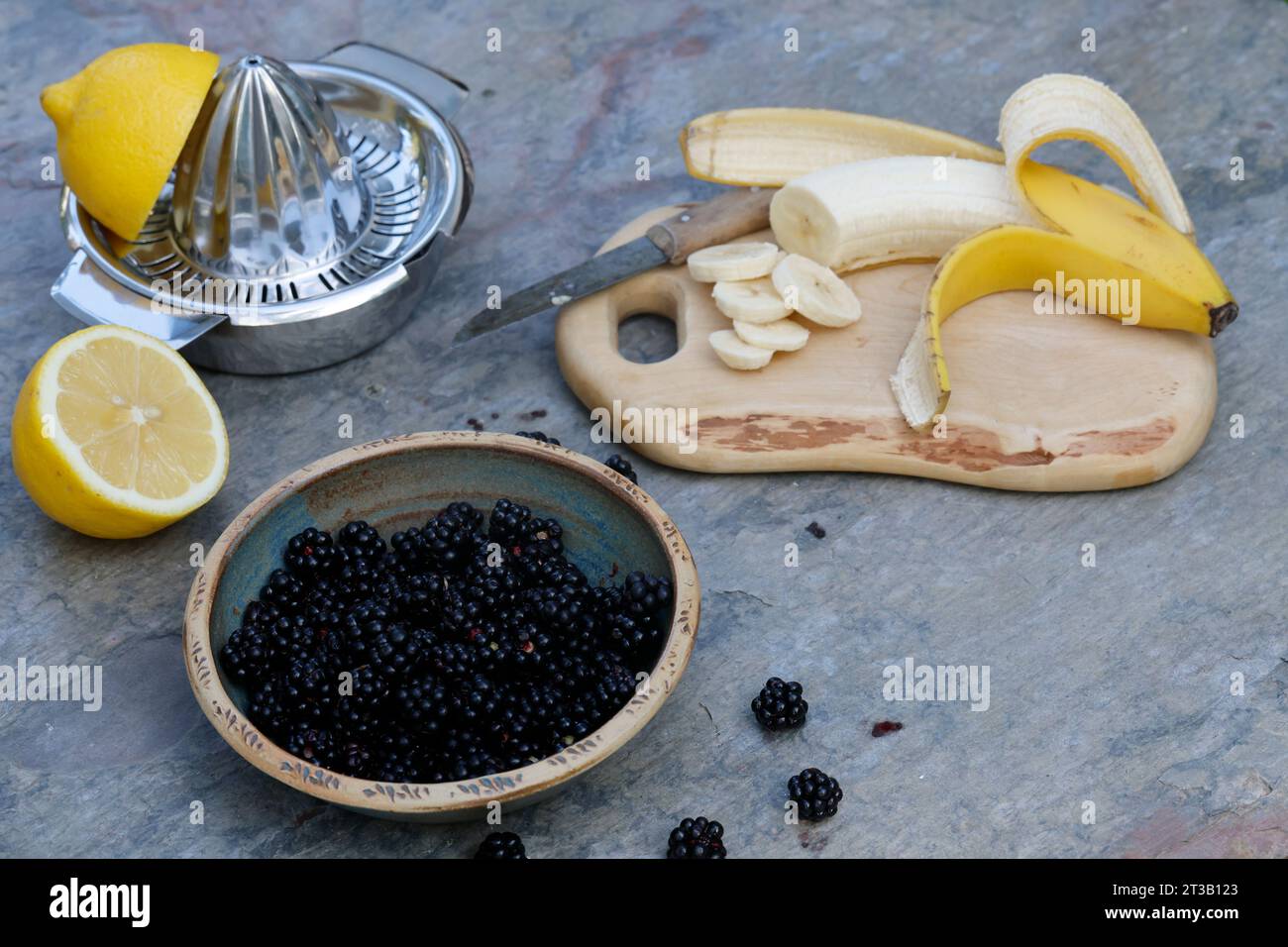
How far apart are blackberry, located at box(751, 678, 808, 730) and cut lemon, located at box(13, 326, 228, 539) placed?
818 mm

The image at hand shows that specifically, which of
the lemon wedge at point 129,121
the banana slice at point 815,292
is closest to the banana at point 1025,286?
the banana slice at point 815,292

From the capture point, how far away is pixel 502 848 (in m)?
1.68

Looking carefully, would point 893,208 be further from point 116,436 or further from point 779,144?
point 116,436

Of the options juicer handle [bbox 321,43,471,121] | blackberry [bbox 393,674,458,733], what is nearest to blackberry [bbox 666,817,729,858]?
blackberry [bbox 393,674,458,733]

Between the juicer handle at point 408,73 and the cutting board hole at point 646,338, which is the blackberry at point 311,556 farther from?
the juicer handle at point 408,73

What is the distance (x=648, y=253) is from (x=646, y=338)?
0.49 ft

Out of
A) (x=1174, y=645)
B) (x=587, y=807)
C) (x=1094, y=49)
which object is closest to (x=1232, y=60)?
(x=1094, y=49)

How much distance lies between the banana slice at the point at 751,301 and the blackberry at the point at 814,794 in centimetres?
77

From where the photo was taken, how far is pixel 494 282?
2.54 m

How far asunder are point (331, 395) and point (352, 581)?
566 millimetres

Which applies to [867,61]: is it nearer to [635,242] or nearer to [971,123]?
[971,123]

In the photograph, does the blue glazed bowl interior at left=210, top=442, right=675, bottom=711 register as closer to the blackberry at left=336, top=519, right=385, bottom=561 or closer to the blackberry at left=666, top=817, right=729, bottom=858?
the blackberry at left=336, top=519, right=385, bottom=561

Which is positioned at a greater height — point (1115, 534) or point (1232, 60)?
point (1232, 60)

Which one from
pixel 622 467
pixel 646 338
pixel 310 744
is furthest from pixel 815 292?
pixel 310 744
